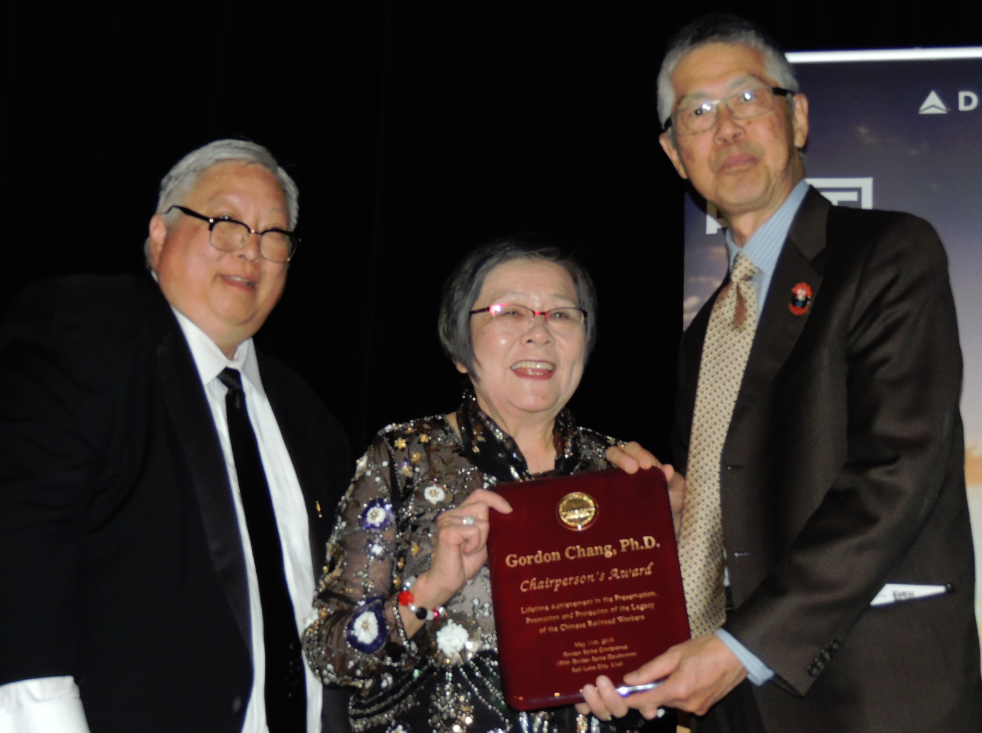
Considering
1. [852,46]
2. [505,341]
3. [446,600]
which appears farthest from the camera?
[852,46]

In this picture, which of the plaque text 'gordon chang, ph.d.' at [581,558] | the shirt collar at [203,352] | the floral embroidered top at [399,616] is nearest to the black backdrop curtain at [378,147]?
the shirt collar at [203,352]

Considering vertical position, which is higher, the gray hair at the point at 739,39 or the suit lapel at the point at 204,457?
the gray hair at the point at 739,39

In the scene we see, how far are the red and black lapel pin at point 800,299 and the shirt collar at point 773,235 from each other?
19 cm

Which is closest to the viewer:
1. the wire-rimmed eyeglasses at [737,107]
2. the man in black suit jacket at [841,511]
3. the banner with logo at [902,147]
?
the man in black suit jacket at [841,511]

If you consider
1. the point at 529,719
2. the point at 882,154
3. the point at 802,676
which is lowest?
the point at 529,719

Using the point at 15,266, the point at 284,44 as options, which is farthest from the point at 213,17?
the point at 15,266

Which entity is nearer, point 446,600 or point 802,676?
point 802,676

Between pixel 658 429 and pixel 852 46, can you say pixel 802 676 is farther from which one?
pixel 852 46

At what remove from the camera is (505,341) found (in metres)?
2.38

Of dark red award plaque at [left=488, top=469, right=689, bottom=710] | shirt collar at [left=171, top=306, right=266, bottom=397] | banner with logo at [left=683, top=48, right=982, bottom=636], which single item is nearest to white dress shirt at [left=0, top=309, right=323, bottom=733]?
shirt collar at [left=171, top=306, right=266, bottom=397]

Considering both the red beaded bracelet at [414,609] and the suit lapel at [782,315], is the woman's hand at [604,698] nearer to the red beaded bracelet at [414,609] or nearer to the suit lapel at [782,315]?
the red beaded bracelet at [414,609]

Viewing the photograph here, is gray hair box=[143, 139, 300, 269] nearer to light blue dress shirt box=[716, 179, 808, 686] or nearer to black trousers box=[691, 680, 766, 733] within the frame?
light blue dress shirt box=[716, 179, 808, 686]

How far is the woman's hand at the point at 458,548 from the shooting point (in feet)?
6.71

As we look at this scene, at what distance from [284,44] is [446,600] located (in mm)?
2904
